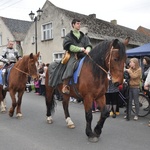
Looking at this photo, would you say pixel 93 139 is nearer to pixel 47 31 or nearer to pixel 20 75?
pixel 20 75

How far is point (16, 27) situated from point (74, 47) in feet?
104

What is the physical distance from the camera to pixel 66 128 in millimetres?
6199

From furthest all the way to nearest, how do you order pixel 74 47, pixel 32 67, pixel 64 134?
1. pixel 32 67
2. pixel 64 134
3. pixel 74 47

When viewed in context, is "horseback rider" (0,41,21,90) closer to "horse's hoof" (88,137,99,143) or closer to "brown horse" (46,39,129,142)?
"brown horse" (46,39,129,142)

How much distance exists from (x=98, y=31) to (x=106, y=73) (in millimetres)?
18054

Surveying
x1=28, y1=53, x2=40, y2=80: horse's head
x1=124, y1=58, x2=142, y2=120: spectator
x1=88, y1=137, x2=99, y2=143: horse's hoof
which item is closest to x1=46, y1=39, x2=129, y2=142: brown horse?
x1=88, y1=137, x2=99, y2=143: horse's hoof

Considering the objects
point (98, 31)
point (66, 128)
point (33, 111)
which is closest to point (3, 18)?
point (98, 31)

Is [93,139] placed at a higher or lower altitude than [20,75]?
lower

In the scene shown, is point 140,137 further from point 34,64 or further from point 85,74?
point 34,64

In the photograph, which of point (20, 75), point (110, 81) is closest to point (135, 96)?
point (110, 81)

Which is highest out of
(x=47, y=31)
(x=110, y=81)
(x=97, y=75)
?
(x=47, y=31)

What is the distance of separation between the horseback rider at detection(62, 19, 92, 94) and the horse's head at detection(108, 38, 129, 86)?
3.18ft

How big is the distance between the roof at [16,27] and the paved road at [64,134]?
26.5 meters

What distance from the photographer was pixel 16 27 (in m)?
35.2
